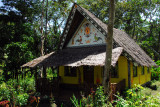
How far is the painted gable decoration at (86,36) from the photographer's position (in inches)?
427

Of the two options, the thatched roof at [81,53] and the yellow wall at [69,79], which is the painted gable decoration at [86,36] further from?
the yellow wall at [69,79]

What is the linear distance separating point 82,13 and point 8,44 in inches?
260

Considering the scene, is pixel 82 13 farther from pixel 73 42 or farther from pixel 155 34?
pixel 155 34

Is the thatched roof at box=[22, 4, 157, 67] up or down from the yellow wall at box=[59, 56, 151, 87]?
up

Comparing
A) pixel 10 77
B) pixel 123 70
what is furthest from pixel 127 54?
pixel 10 77

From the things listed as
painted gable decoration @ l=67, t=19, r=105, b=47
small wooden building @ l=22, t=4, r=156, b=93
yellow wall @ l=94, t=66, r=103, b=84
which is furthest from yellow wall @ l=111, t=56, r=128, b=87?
painted gable decoration @ l=67, t=19, r=105, b=47

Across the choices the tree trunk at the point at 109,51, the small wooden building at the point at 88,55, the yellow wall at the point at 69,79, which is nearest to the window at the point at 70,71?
the small wooden building at the point at 88,55

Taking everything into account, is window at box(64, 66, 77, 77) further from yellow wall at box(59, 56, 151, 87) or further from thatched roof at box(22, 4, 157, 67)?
thatched roof at box(22, 4, 157, 67)

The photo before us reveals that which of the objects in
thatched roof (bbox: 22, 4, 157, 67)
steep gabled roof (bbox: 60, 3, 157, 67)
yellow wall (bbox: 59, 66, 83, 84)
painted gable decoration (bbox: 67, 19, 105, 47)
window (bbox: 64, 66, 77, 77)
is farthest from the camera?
window (bbox: 64, 66, 77, 77)

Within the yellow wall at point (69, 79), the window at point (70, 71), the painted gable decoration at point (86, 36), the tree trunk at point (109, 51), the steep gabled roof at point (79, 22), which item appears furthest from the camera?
the window at point (70, 71)

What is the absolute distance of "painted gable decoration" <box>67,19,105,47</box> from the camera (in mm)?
10844

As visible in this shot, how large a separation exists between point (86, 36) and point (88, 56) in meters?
2.69

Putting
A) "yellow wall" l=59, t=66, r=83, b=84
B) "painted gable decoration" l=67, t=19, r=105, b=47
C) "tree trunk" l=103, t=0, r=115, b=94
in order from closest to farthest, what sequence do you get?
"tree trunk" l=103, t=0, r=115, b=94 → "painted gable decoration" l=67, t=19, r=105, b=47 → "yellow wall" l=59, t=66, r=83, b=84

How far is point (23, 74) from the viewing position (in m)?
14.3
